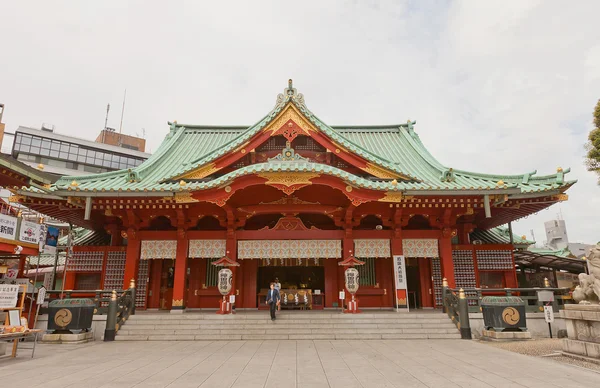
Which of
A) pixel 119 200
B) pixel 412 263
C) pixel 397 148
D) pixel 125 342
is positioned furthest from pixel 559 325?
pixel 119 200

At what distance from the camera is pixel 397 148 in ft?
65.9

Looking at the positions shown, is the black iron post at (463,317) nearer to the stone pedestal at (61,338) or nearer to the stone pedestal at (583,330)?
the stone pedestal at (583,330)

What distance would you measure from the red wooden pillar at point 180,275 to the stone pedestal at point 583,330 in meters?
12.7

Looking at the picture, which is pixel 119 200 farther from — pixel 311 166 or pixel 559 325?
pixel 559 325

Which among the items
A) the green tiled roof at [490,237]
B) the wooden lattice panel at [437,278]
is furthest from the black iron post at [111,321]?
the green tiled roof at [490,237]

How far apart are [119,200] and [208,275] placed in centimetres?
531

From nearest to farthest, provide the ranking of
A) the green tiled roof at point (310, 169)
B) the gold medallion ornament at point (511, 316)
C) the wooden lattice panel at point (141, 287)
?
the gold medallion ornament at point (511, 316) < the green tiled roof at point (310, 169) < the wooden lattice panel at point (141, 287)

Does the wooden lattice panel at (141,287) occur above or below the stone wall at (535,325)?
above

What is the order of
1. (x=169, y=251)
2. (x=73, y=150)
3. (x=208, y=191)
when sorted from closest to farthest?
(x=208, y=191) → (x=169, y=251) → (x=73, y=150)

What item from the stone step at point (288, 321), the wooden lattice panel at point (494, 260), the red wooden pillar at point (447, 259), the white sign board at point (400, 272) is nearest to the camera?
the stone step at point (288, 321)

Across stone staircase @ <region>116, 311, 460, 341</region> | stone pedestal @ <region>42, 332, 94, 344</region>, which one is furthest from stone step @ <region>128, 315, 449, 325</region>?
stone pedestal @ <region>42, 332, 94, 344</region>

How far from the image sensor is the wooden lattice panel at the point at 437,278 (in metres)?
14.9

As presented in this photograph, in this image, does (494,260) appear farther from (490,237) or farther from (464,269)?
(490,237)

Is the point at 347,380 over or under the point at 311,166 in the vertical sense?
under
